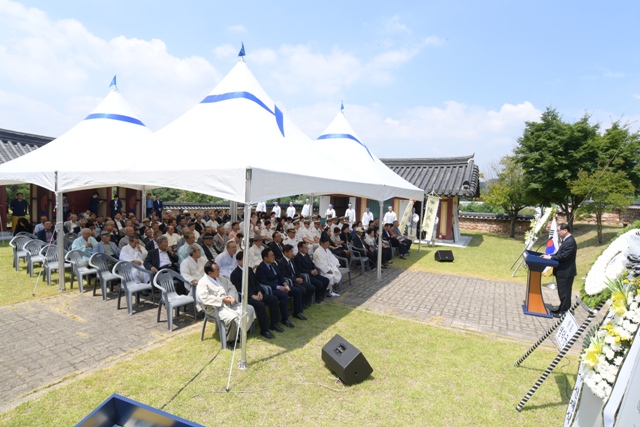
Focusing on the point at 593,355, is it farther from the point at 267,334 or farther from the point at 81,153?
the point at 81,153

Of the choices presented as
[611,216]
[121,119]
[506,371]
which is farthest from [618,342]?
[611,216]

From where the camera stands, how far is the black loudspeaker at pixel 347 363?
4.14 m

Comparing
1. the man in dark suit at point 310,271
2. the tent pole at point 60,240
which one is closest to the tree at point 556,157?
the man in dark suit at point 310,271

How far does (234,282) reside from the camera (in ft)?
18.5

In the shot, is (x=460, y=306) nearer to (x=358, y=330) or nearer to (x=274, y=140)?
(x=358, y=330)

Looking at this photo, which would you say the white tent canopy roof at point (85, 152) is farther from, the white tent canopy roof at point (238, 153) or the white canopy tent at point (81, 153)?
the white tent canopy roof at point (238, 153)

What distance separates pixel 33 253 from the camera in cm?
830

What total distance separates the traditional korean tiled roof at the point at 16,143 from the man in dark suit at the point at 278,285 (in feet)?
46.0

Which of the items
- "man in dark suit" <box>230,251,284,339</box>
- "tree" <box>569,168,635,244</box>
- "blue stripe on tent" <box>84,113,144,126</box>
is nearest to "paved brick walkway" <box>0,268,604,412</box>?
"man in dark suit" <box>230,251,284,339</box>

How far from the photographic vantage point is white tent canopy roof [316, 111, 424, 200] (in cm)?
1082

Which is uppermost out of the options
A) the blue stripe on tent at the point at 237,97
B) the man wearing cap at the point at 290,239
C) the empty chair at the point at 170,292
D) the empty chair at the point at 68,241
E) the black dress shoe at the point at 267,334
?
the blue stripe on tent at the point at 237,97

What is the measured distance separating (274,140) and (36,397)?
15.4 feet

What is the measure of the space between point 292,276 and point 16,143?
15989mm

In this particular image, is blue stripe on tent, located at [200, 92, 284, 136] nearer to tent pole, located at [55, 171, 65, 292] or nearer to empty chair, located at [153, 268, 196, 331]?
empty chair, located at [153, 268, 196, 331]
